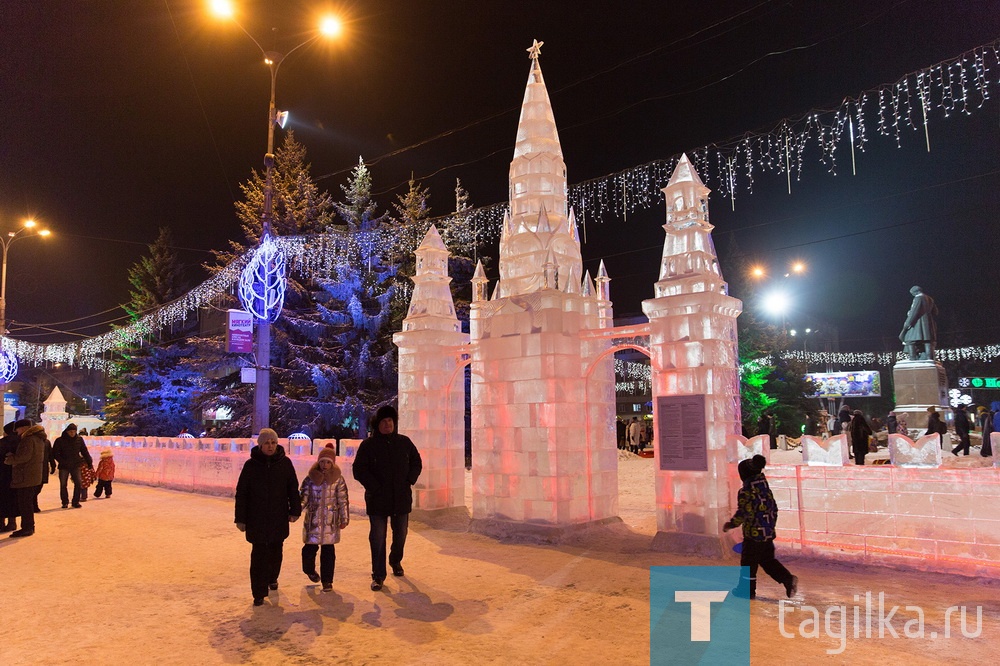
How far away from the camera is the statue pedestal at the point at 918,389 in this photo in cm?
2117

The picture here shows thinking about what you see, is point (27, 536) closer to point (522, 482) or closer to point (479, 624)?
point (522, 482)

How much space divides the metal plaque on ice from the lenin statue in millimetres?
19176

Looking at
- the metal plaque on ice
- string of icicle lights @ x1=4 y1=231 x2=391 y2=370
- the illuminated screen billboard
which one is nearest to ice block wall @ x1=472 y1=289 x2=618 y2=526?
the metal plaque on ice

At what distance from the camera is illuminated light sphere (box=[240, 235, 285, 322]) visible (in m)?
14.7

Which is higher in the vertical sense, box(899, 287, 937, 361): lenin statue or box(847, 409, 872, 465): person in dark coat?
box(899, 287, 937, 361): lenin statue

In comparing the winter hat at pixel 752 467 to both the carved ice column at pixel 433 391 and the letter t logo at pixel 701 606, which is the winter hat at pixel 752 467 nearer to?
the letter t logo at pixel 701 606

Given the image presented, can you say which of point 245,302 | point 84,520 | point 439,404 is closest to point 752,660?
point 439,404

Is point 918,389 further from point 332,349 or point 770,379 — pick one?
point 332,349

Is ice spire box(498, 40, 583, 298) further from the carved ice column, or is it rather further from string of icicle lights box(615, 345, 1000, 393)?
string of icicle lights box(615, 345, 1000, 393)

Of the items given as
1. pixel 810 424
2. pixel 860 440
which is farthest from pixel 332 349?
pixel 810 424

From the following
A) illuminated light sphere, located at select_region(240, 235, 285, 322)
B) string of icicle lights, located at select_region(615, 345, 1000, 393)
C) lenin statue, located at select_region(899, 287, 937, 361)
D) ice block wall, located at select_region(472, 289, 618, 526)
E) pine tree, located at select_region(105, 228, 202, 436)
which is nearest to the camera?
ice block wall, located at select_region(472, 289, 618, 526)

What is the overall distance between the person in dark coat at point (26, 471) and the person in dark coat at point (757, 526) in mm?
11132

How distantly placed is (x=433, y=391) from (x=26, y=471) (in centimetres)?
704

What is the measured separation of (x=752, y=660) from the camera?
4516 mm
